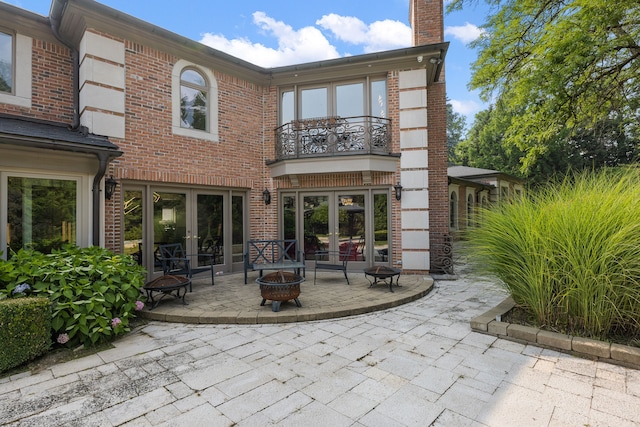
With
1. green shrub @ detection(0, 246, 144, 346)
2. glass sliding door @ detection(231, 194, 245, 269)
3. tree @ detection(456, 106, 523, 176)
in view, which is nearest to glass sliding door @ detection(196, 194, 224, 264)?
glass sliding door @ detection(231, 194, 245, 269)

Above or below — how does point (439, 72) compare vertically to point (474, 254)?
above

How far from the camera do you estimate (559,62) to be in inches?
Result: 263

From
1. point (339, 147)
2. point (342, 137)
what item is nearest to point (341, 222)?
point (339, 147)

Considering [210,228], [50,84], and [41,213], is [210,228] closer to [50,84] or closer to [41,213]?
[41,213]

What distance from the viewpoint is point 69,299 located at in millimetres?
3643

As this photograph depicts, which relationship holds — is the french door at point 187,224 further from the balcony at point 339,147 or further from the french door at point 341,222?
the balcony at point 339,147

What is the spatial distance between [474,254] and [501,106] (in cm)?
633

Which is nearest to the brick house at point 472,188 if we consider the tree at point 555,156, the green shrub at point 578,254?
the tree at point 555,156

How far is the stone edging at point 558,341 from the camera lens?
318 centimetres

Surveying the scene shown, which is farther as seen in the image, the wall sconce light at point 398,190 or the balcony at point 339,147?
the wall sconce light at point 398,190

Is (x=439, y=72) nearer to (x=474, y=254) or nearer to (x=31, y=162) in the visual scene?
(x=474, y=254)

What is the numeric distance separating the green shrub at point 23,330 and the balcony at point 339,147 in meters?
5.64

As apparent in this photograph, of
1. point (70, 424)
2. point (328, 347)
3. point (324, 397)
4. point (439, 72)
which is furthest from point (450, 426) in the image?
point (439, 72)

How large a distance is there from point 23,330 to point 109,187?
3366mm
